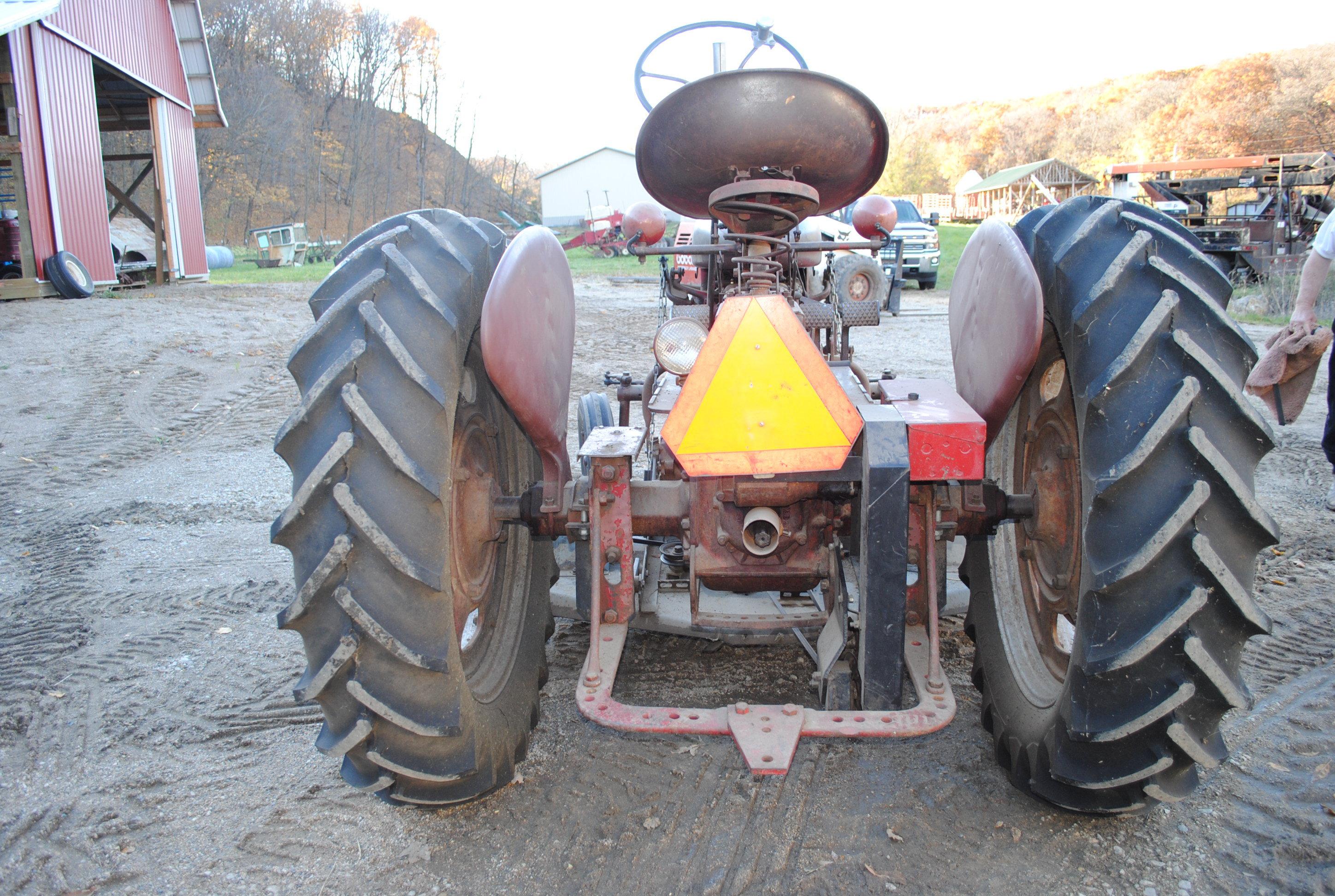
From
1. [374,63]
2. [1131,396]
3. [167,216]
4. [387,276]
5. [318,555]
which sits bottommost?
[318,555]

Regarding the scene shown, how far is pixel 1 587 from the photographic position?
12.1ft

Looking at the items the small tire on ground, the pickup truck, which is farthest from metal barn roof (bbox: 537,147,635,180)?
the small tire on ground

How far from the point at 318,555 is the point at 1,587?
298cm

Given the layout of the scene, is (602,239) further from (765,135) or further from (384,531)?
(384,531)

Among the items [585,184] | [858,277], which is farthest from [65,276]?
[585,184]

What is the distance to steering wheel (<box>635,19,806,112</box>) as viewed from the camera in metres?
3.07

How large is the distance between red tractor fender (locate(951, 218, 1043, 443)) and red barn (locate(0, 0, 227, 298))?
Answer: 42.3ft

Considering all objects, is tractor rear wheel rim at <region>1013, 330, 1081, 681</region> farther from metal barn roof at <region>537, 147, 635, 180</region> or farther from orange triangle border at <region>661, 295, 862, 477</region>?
metal barn roof at <region>537, 147, 635, 180</region>

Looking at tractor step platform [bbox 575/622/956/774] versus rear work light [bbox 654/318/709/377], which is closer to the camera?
tractor step platform [bbox 575/622/956/774]

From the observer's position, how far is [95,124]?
13.3 metres

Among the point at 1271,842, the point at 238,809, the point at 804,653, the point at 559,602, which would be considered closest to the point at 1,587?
the point at 238,809

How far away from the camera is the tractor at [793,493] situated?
1688 mm

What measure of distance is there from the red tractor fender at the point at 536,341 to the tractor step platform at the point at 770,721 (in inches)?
25.0

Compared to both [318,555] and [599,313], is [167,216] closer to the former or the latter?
[599,313]
